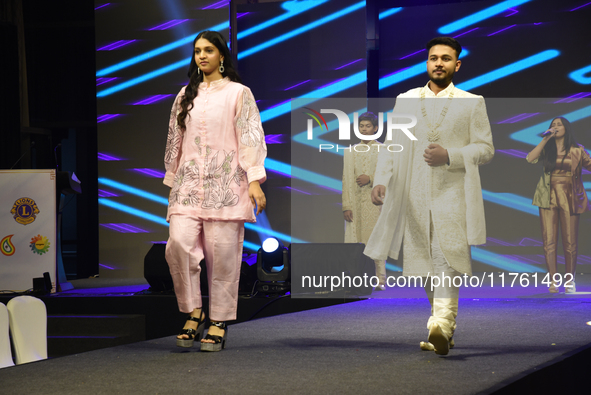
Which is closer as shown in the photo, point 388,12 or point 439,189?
point 439,189

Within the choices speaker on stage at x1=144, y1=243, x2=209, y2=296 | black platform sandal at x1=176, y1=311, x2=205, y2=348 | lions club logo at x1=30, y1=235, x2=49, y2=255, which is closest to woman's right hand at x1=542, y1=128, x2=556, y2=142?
black platform sandal at x1=176, y1=311, x2=205, y2=348

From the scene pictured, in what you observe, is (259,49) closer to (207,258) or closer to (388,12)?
(388,12)

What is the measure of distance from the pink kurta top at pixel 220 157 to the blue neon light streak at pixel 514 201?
1.65 m

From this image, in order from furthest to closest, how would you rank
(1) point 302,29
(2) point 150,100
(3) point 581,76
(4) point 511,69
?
(2) point 150,100
(1) point 302,29
(4) point 511,69
(3) point 581,76

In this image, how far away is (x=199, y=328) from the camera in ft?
7.59

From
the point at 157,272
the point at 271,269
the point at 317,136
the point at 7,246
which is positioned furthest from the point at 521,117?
the point at 7,246

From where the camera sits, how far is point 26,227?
5.08m

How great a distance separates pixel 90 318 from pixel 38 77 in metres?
3.67

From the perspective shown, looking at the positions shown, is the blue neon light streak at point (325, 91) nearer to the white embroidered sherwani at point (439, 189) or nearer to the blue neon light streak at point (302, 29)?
the blue neon light streak at point (302, 29)

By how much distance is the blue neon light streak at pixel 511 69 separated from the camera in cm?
586

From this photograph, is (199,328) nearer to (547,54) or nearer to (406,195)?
(406,195)

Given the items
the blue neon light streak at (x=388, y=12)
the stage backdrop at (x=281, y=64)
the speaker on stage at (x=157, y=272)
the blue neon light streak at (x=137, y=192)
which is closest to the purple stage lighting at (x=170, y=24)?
the stage backdrop at (x=281, y=64)

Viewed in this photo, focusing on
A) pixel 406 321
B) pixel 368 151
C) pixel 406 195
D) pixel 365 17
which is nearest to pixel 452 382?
pixel 406 195

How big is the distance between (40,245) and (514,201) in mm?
3530
